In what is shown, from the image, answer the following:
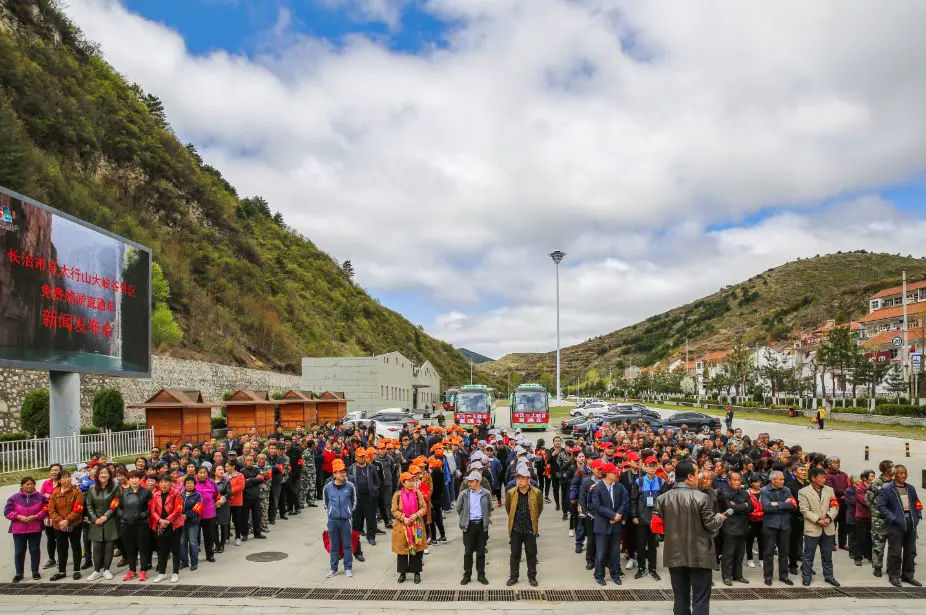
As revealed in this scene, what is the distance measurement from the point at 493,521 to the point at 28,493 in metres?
9.13

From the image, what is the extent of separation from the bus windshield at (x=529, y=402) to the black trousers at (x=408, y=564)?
30.9 meters

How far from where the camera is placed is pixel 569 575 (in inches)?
417

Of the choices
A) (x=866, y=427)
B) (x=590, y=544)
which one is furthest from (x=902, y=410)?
(x=590, y=544)

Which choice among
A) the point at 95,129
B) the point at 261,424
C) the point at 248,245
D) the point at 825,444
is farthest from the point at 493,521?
the point at 248,245

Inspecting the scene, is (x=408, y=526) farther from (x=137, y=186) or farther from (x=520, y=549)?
(x=137, y=186)

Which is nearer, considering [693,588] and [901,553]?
[693,588]

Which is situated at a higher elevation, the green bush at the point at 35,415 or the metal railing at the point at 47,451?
the green bush at the point at 35,415

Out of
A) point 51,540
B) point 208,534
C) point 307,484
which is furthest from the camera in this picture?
point 307,484

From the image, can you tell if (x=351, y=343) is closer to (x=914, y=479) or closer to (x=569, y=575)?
(x=914, y=479)

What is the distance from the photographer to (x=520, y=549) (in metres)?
9.87

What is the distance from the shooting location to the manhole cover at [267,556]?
11.7m

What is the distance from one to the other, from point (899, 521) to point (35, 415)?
25.4m

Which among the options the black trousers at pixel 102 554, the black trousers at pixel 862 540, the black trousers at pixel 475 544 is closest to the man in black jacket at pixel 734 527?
the black trousers at pixel 862 540

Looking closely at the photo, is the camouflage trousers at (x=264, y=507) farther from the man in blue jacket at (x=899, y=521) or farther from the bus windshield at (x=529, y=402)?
the bus windshield at (x=529, y=402)
